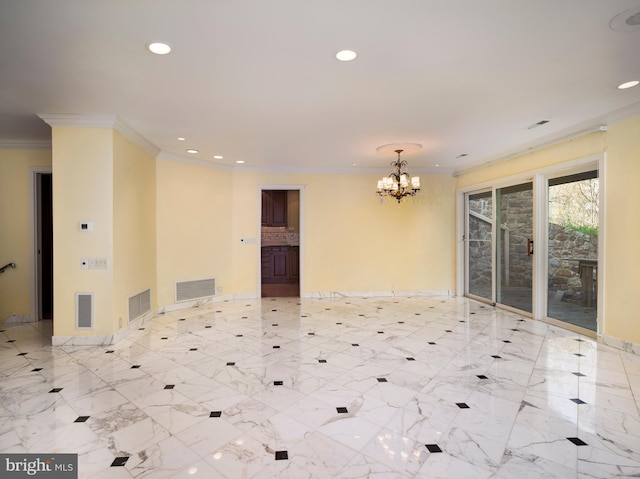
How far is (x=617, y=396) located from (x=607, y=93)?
2960 mm

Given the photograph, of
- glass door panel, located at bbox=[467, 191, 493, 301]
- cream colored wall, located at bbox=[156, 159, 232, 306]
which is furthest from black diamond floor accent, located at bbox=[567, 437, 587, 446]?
cream colored wall, located at bbox=[156, 159, 232, 306]

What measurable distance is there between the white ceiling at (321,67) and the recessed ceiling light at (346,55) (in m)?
0.07

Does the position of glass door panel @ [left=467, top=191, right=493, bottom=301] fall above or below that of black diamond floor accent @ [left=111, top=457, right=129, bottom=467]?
above

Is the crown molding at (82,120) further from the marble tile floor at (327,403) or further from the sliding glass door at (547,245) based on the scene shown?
the sliding glass door at (547,245)

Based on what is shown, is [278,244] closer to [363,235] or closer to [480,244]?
[363,235]

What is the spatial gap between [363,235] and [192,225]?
3587mm

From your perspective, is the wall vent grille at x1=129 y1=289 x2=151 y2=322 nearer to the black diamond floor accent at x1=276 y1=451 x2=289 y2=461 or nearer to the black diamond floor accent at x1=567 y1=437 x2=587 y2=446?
the black diamond floor accent at x1=276 y1=451 x2=289 y2=461

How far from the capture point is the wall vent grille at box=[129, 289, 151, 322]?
492 centimetres

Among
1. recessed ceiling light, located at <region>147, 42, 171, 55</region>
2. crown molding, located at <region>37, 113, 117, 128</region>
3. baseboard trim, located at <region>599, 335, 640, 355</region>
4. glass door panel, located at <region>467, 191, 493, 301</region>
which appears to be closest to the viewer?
recessed ceiling light, located at <region>147, 42, 171, 55</region>

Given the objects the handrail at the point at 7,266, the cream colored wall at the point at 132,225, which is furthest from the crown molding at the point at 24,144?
the handrail at the point at 7,266

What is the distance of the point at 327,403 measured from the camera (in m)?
A: 2.81

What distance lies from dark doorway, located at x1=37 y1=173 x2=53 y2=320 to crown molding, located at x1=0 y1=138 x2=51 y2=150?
1.46ft

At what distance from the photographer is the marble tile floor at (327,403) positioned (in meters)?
2.10

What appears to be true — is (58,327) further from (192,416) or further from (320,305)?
(320,305)
